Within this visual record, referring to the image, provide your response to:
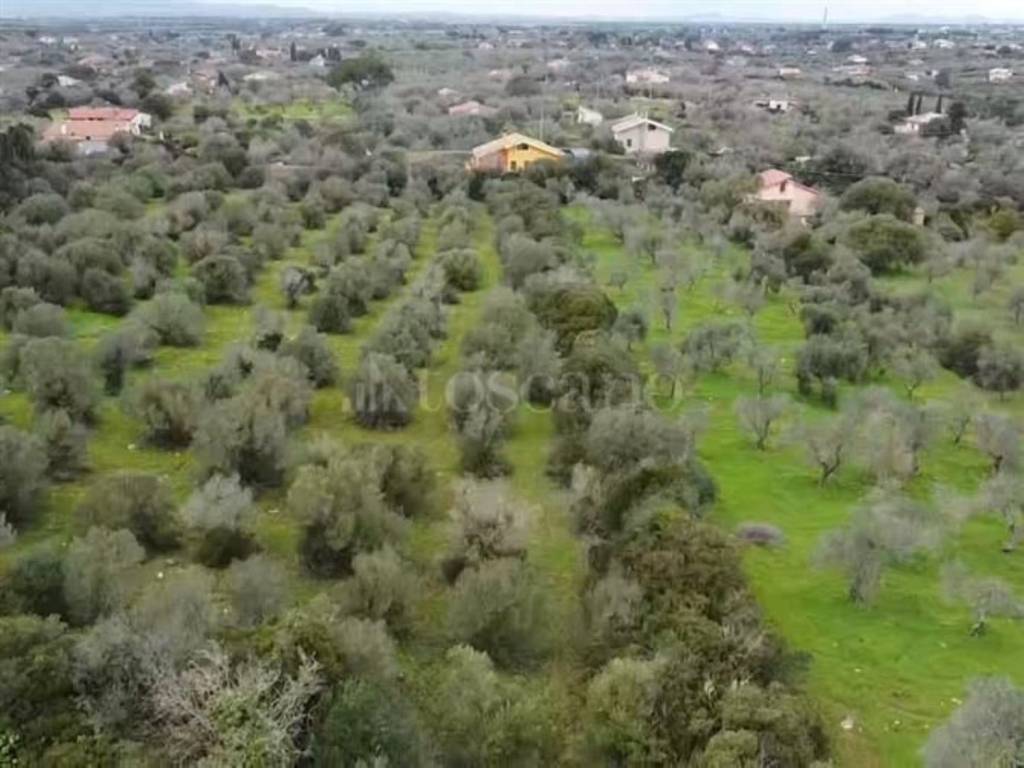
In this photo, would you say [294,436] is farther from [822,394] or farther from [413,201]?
[413,201]

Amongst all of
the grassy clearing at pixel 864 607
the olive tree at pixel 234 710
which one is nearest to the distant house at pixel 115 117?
the grassy clearing at pixel 864 607

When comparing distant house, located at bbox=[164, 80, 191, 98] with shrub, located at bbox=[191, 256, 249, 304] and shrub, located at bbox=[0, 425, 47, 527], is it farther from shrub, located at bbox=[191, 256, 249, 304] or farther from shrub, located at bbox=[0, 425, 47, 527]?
shrub, located at bbox=[0, 425, 47, 527]

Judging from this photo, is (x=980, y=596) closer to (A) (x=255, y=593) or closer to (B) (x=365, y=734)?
(B) (x=365, y=734)

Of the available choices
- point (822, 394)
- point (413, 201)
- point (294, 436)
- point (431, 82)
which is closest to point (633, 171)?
point (413, 201)

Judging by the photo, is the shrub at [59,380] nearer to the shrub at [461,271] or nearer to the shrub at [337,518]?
the shrub at [337,518]

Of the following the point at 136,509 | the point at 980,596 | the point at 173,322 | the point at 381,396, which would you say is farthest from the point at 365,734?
the point at 173,322

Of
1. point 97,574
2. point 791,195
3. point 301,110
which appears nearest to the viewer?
point 97,574
